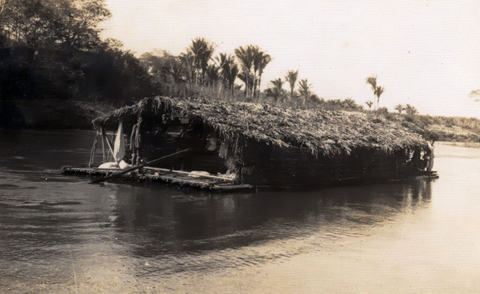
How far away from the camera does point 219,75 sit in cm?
4938

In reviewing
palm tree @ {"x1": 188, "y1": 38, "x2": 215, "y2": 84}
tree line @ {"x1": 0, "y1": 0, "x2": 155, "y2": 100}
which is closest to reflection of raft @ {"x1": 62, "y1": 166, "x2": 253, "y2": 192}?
tree line @ {"x1": 0, "y1": 0, "x2": 155, "y2": 100}

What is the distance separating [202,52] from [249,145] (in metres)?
34.1

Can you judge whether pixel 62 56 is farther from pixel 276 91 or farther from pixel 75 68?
pixel 276 91

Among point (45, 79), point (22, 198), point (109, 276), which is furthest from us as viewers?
point (45, 79)

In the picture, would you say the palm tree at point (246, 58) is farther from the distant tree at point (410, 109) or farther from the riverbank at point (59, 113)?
the distant tree at point (410, 109)

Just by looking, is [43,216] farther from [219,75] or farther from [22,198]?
[219,75]

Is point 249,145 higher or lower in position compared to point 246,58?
lower

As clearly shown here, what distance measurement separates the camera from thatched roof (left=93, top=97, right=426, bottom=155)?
1541cm

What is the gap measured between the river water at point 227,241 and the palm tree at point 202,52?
33642 millimetres

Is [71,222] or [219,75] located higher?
[219,75]

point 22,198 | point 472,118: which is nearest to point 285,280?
point 22,198

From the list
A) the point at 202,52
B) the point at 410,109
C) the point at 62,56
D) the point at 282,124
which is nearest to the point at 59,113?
the point at 62,56

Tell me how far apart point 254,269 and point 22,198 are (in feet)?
27.1

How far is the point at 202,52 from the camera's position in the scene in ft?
158
